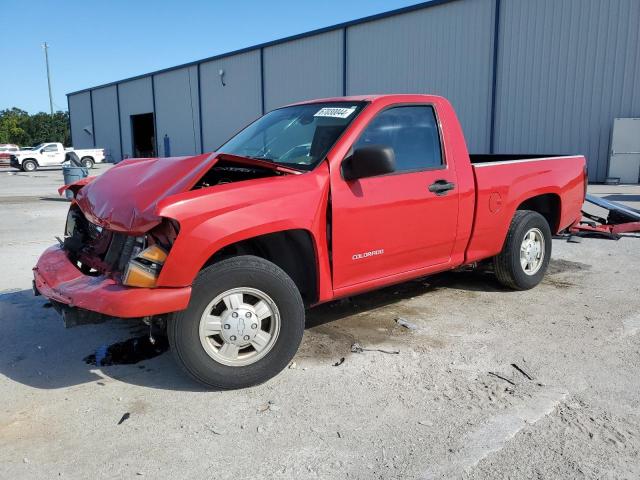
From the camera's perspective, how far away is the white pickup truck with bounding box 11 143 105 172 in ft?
104

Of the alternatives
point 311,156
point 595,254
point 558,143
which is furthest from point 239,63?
point 311,156

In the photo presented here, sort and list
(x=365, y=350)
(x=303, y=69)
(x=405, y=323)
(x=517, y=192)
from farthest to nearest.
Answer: (x=303, y=69) < (x=517, y=192) < (x=405, y=323) < (x=365, y=350)

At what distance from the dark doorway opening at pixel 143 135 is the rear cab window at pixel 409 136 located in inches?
1513

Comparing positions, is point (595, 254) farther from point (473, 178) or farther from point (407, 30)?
point (407, 30)

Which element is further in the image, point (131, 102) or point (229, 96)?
point (131, 102)

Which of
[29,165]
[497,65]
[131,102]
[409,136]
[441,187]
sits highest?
[131,102]

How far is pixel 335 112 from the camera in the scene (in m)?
4.18

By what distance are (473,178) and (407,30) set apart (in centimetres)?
1821

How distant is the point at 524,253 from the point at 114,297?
156 inches

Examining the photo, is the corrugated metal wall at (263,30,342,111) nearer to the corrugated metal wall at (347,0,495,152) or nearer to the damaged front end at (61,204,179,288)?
the corrugated metal wall at (347,0,495,152)

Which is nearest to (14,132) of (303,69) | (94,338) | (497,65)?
(303,69)

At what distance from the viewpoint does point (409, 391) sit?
11.0 ft

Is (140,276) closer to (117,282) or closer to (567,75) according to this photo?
(117,282)

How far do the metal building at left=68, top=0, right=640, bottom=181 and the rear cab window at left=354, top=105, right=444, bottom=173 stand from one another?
587 inches
